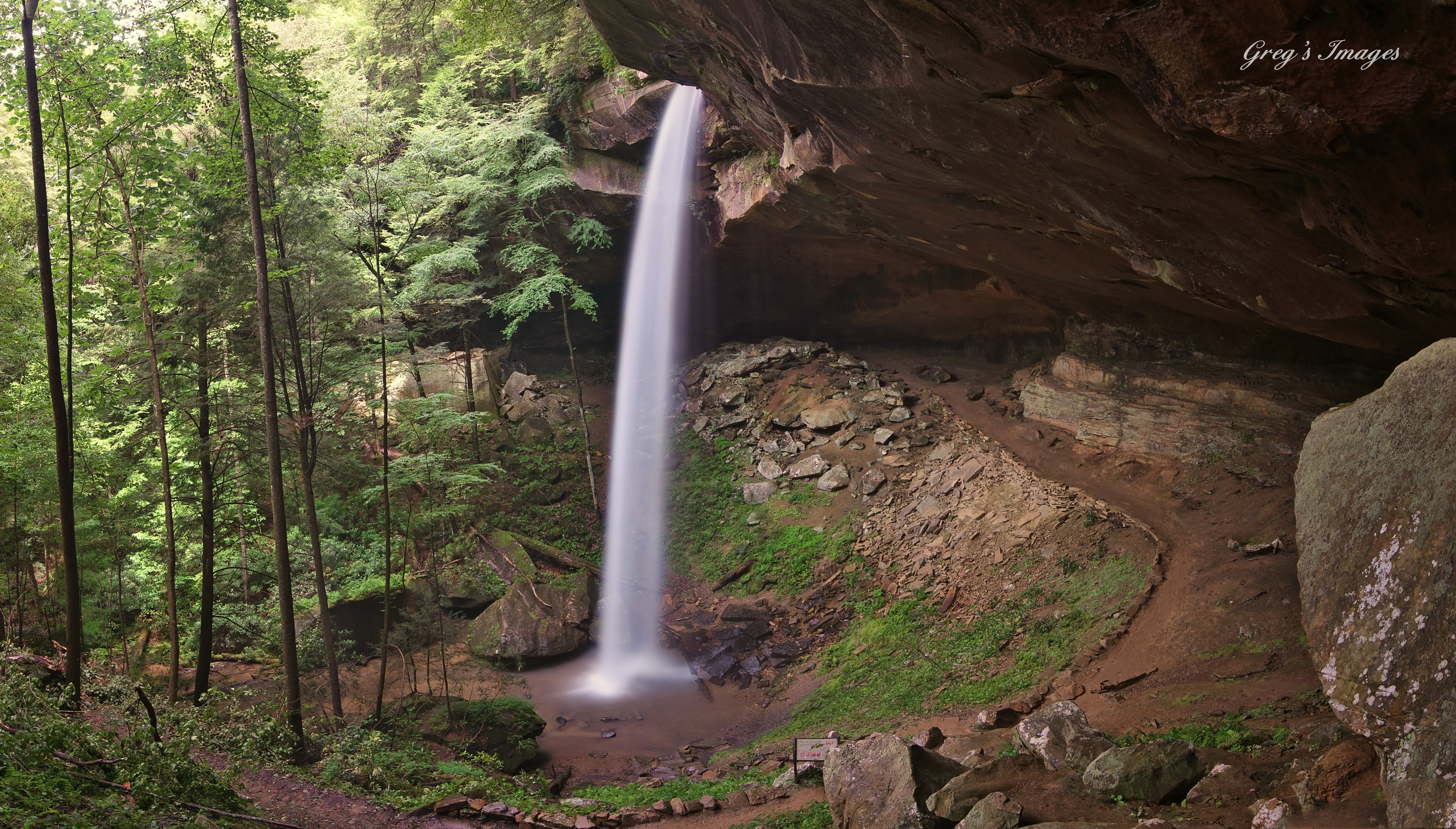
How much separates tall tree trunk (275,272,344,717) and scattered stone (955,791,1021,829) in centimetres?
987

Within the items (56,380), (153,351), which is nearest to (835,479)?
(153,351)

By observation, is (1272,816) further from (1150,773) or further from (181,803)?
(181,803)

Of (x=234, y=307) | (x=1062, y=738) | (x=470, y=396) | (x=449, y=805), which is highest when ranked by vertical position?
(x=234, y=307)

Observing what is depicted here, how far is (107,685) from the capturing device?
10992 millimetres

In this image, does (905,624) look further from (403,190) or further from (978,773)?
(403,190)

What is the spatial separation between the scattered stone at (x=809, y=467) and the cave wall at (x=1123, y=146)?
18.9 feet

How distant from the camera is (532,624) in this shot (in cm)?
1694

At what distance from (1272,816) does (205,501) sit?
13.4 metres

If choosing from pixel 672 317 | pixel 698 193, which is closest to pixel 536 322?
pixel 672 317

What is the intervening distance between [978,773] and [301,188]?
12754 millimetres

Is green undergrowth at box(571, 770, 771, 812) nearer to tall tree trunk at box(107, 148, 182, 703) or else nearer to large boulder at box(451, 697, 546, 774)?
large boulder at box(451, 697, 546, 774)

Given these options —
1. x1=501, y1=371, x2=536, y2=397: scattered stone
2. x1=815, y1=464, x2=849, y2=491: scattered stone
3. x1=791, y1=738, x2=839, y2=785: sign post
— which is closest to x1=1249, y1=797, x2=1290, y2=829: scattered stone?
x1=791, y1=738, x2=839, y2=785: sign post

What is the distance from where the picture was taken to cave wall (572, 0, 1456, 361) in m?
5.18

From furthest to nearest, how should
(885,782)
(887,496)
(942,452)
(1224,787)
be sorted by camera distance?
(942,452) < (887,496) < (885,782) < (1224,787)
